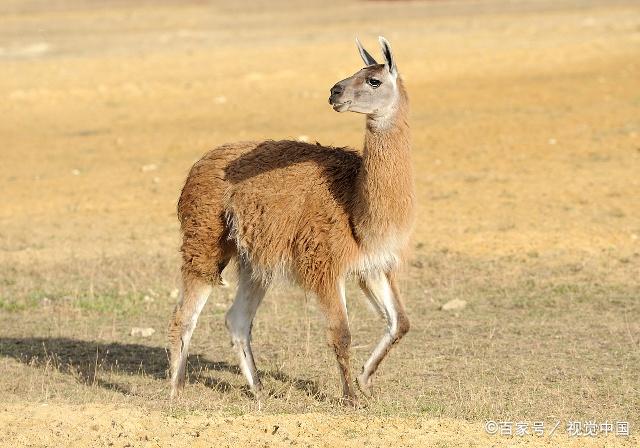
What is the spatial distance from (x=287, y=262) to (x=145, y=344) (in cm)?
253

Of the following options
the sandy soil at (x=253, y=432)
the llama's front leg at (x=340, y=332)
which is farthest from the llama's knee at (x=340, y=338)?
the sandy soil at (x=253, y=432)

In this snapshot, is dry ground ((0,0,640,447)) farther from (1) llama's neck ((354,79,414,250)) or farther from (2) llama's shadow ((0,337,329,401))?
(1) llama's neck ((354,79,414,250))

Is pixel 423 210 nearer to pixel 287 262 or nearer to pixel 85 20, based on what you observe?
pixel 287 262

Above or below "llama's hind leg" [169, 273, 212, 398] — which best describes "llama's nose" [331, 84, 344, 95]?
above

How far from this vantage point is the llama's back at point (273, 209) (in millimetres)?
8312

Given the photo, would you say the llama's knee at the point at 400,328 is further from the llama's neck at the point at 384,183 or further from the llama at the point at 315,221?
the llama's neck at the point at 384,183

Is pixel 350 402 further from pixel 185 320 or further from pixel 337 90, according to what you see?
pixel 337 90

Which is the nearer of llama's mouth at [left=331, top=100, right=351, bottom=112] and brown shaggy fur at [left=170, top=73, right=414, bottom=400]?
llama's mouth at [left=331, top=100, right=351, bottom=112]

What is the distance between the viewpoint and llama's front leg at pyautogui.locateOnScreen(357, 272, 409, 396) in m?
8.39

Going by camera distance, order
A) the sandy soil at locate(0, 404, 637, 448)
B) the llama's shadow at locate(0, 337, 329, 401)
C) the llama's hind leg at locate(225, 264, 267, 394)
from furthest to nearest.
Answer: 1. the llama's shadow at locate(0, 337, 329, 401)
2. the llama's hind leg at locate(225, 264, 267, 394)
3. the sandy soil at locate(0, 404, 637, 448)

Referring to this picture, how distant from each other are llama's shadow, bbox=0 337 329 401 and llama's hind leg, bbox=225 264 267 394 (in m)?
0.18

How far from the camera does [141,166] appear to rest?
1855 centimetres

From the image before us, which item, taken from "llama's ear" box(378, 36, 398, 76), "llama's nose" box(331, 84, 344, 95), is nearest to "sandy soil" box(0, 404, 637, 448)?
"llama's nose" box(331, 84, 344, 95)

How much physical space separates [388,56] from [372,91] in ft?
0.87
